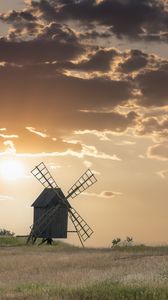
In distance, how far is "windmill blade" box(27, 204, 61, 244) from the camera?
7025 cm

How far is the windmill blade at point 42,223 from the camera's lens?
70.2 m

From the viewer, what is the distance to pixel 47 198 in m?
71.7

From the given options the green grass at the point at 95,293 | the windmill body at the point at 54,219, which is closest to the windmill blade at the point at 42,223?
the windmill body at the point at 54,219

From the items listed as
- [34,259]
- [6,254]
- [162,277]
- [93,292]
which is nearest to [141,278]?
[162,277]

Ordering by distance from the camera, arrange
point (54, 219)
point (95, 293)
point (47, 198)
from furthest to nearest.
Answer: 1. point (47, 198)
2. point (54, 219)
3. point (95, 293)

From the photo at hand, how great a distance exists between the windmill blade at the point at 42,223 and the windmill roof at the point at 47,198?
935mm

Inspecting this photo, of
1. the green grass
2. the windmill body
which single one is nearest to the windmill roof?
the windmill body

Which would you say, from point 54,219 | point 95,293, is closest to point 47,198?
point 54,219

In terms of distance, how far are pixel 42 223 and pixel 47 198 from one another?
3.02 m

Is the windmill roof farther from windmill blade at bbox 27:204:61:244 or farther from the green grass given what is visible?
the green grass

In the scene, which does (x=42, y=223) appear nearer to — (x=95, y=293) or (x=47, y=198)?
(x=47, y=198)

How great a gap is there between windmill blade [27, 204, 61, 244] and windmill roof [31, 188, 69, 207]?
3.07 feet

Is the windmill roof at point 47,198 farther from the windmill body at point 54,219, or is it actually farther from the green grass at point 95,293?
the green grass at point 95,293

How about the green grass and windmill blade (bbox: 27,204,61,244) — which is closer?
the green grass
